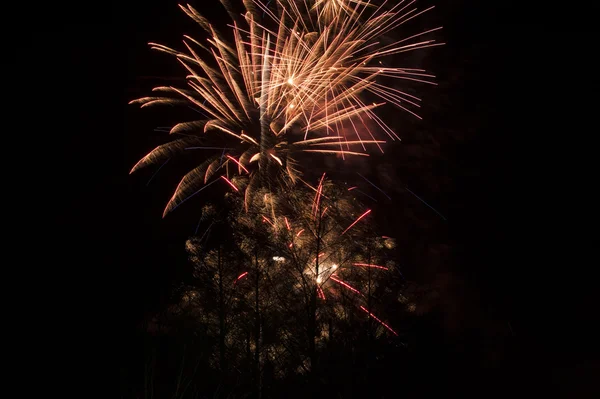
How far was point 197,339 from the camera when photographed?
12867 millimetres

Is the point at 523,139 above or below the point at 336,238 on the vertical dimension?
above

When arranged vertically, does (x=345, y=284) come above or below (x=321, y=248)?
below

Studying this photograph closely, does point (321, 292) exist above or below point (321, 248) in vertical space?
below

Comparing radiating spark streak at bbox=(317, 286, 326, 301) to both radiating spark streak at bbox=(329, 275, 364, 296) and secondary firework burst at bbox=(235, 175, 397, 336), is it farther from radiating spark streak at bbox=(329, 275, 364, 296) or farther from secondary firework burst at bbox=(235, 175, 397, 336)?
radiating spark streak at bbox=(329, 275, 364, 296)

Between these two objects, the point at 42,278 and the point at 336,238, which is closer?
the point at 336,238

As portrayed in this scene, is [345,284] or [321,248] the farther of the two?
[321,248]

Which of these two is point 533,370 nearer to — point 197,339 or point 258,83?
point 197,339

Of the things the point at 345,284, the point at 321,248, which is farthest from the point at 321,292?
the point at 321,248

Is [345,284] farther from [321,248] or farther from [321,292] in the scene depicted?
[321,248]

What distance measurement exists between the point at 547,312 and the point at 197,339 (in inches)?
385

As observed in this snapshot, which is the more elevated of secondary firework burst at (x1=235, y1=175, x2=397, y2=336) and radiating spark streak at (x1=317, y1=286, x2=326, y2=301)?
secondary firework burst at (x1=235, y1=175, x2=397, y2=336)

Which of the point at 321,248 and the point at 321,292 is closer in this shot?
the point at 321,292

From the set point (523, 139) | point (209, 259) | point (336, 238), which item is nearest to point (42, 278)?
point (209, 259)

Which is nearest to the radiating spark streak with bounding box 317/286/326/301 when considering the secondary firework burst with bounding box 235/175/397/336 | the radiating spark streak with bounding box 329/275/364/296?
the secondary firework burst with bounding box 235/175/397/336
